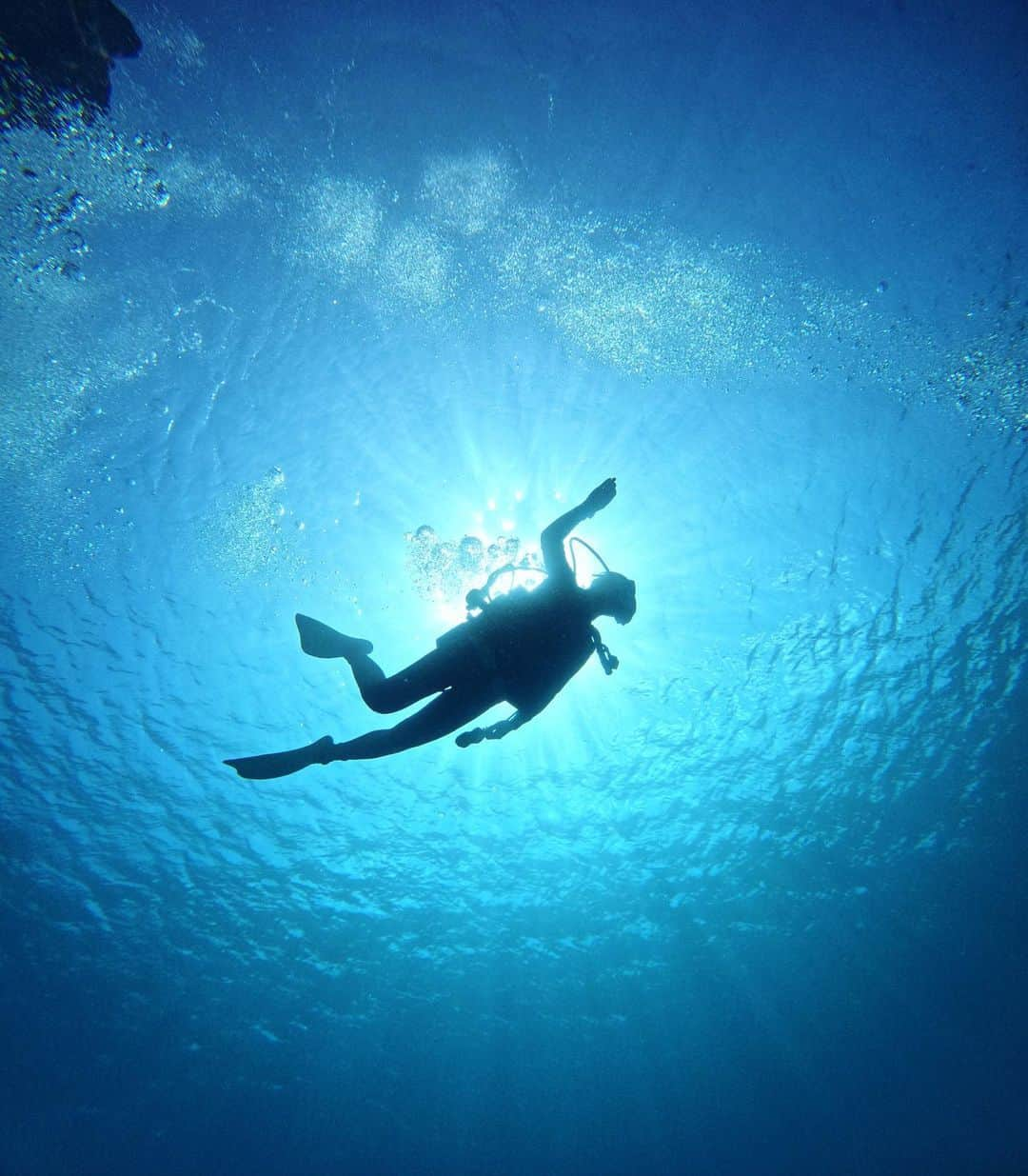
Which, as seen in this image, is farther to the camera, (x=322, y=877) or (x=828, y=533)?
(x=322, y=877)

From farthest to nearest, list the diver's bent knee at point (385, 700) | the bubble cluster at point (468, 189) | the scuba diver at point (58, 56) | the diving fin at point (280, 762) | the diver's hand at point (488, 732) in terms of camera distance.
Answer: the bubble cluster at point (468, 189), the scuba diver at point (58, 56), the diver's hand at point (488, 732), the diver's bent knee at point (385, 700), the diving fin at point (280, 762)

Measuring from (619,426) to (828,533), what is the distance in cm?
530

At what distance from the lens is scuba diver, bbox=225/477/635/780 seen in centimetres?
451

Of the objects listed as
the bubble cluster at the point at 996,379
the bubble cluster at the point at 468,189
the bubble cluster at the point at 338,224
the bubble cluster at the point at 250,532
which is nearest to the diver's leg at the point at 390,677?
the bubble cluster at the point at 338,224

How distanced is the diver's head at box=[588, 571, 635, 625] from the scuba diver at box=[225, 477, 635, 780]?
8 centimetres

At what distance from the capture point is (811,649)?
14.0 m

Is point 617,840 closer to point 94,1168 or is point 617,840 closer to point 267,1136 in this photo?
point 267,1136

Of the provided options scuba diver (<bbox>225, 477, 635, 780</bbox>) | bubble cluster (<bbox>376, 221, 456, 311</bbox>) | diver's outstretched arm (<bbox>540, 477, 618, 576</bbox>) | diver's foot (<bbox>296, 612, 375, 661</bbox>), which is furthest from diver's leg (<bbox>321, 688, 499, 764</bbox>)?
bubble cluster (<bbox>376, 221, 456, 311</bbox>)

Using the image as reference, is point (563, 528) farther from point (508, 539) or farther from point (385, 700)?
point (508, 539)

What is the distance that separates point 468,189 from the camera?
7387 mm

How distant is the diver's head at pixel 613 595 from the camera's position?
16.0 ft

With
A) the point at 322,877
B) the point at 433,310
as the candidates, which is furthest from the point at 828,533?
the point at 322,877

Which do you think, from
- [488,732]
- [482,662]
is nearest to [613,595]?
[482,662]

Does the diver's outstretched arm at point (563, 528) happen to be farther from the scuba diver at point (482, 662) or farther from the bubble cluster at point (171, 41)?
the bubble cluster at point (171, 41)
